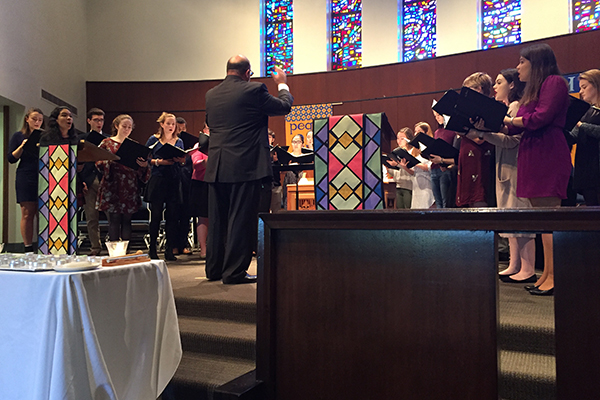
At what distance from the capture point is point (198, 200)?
4.30 metres

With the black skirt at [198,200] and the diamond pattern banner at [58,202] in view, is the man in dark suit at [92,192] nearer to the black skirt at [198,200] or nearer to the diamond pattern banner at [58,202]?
the black skirt at [198,200]

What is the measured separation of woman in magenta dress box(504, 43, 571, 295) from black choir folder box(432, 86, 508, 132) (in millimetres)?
108

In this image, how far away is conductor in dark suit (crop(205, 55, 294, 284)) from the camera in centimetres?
299

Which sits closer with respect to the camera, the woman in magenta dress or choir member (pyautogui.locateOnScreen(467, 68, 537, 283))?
the woman in magenta dress

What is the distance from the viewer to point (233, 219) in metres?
3.00

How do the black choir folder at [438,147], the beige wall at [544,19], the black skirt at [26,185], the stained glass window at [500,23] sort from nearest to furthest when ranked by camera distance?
1. the black choir folder at [438,147]
2. the black skirt at [26,185]
3. the beige wall at [544,19]
4. the stained glass window at [500,23]

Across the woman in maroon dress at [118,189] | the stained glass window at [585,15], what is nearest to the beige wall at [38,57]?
the woman in maroon dress at [118,189]

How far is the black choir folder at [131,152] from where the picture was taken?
3.63 m

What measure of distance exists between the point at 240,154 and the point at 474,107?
1.34 metres

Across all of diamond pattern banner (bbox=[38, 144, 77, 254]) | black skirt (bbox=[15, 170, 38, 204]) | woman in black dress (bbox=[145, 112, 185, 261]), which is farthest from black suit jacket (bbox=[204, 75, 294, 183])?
black skirt (bbox=[15, 170, 38, 204])

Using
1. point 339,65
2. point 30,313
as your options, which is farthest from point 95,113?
point 339,65

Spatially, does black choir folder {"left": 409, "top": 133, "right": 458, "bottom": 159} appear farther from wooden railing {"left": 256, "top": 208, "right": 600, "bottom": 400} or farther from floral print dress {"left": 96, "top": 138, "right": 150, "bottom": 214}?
floral print dress {"left": 96, "top": 138, "right": 150, "bottom": 214}

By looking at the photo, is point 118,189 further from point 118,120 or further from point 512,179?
point 512,179

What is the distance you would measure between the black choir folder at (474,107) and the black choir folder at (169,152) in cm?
201
